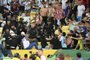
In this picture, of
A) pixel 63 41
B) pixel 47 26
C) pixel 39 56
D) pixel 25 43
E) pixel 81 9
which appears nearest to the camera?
pixel 39 56

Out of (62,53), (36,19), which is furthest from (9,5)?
(62,53)

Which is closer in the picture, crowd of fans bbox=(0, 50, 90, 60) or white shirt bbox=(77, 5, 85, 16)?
crowd of fans bbox=(0, 50, 90, 60)

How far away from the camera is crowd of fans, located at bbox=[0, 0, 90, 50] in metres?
13.8

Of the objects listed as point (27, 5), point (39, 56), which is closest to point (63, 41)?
point (39, 56)

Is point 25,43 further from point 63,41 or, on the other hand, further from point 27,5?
point 27,5

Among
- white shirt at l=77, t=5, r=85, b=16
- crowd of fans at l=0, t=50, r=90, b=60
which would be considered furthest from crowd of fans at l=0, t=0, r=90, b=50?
crowd of fans at l=0, t=50, r=90, b=60

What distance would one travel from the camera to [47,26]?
48.3ft

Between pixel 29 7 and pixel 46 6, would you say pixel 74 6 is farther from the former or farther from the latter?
pixel 29 7

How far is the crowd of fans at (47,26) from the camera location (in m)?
13.8

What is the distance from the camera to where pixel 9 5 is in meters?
17.2

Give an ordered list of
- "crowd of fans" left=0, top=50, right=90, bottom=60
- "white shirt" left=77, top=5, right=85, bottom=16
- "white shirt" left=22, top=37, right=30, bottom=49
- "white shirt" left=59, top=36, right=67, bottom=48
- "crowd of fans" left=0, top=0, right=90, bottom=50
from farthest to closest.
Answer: "white shirt" left=77, top=5, right=85, bottom=16 → "white shirt" left=22, top=37, right=30, bottom=49 → "crowd of fans" left=0, top=0, right=90, bottom=50 → "white shirt" left=59, top=36, right=67, bottom=48 → "crowd of fans" left=0, top=50, right=90, bottom=60

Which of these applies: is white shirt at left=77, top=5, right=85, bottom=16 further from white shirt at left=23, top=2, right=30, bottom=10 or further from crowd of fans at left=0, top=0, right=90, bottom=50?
white shirt at left=23, top=2, right=30, bottom=10

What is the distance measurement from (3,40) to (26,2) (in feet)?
12.0

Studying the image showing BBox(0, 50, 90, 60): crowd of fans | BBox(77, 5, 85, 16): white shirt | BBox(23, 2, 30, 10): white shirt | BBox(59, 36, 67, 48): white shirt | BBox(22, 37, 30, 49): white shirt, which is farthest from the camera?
BBox(23, 2, 30, 10): white shirt
